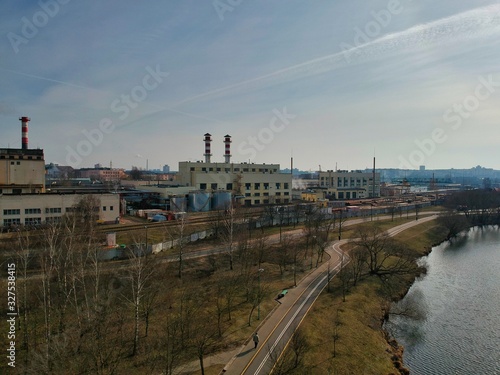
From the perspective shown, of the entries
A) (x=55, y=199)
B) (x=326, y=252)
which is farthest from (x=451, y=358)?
(x=55, y=199)

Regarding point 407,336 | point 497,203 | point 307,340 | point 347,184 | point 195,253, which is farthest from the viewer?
point 347,184

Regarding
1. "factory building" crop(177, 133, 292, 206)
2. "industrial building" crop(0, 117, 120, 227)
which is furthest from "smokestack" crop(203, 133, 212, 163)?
"industrial building" crop(0, 117, 120, 227)

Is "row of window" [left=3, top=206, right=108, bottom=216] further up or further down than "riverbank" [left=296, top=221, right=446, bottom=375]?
further up

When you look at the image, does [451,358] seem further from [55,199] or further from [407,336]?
[55,199]

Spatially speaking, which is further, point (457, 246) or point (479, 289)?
point (457, 246)

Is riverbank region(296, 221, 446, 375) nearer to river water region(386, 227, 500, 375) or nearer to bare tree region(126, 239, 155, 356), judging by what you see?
river water region(386, 227, 500, 375)

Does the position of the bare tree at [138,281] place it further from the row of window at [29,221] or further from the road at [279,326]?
the row of window at [29,221]
